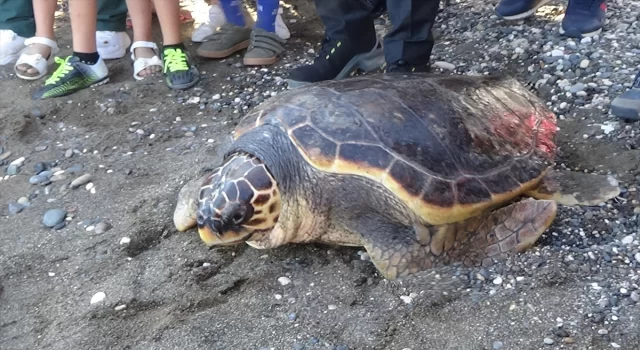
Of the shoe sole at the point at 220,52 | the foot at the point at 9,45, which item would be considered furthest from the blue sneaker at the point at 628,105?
the foot at the point at 9,45

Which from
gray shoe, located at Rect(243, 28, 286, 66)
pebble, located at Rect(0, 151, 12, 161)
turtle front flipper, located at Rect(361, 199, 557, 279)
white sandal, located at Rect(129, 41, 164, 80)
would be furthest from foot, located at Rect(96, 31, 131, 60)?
turtle front flipper, located at Rect(361, 199, 557, 279)

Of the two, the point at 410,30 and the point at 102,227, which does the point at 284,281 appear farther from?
the point at 410,30

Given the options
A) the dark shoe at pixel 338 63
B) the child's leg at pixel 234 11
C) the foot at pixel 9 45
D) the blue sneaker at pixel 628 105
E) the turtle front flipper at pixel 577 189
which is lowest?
the foot at pixel 9 45

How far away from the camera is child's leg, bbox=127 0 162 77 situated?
9.88 feet

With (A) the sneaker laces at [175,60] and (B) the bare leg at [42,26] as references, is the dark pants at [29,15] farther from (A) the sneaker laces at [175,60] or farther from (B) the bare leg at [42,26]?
(A) the sneaker laces at [175,60]

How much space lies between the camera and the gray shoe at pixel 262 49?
305cm

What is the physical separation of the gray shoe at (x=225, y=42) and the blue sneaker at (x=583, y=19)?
149cm

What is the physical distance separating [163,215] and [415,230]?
80 centimetres

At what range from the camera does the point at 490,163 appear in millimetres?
1787

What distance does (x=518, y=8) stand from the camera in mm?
3127

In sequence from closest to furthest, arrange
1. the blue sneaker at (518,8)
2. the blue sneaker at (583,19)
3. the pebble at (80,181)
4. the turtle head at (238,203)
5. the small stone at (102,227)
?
the turtle head at (238,203)
the small stone at (102,227)
the pebble at (80,181)
the blue sneaker at (583,19)
the blue sneaker at (518,8)

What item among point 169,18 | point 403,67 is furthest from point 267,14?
point 403,67

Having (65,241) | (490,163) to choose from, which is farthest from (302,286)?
(65,241)

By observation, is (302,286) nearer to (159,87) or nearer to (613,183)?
(613,183)
